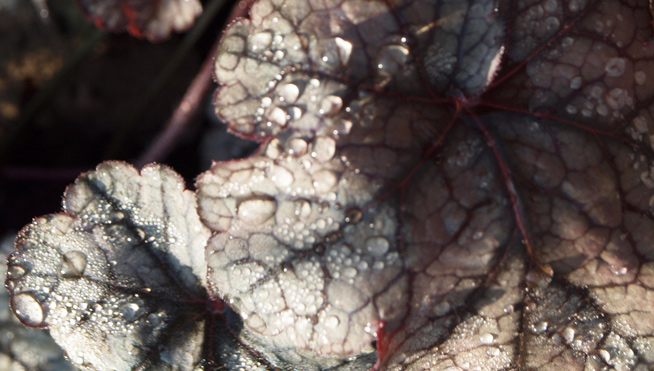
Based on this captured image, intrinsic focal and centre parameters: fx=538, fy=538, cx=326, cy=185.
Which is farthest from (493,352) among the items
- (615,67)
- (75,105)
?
(75,105)

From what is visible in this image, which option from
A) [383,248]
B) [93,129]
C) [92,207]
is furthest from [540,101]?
[93,129]

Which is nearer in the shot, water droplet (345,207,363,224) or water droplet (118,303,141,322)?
water droplet (345,207,363,224)

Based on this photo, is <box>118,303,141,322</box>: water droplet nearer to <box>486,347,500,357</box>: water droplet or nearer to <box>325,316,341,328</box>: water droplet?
<box>325,316,341,328</box>: water droplet

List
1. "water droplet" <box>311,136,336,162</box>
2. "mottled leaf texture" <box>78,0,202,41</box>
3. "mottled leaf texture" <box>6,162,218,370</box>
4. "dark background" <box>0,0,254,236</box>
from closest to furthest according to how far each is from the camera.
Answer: "water droplet" <box>311,136,336,162</box>
"mottled leaf texture" <box>6,162,218,370</box>
"mottled leaf texture" <box>78,0,202,41</box>
"dark background" <box>0,0,254,236</box>

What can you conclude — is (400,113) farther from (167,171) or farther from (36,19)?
(36,19)

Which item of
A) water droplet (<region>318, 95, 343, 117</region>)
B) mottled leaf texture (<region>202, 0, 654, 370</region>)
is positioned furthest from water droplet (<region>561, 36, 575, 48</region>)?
water droplet (<region>318, 95, 343, 117</region>)

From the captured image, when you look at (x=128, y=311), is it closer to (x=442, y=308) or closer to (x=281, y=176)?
(x=281, y=176)

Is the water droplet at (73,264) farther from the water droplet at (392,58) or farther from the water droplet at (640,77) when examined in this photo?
the water droplet at (640,77)
